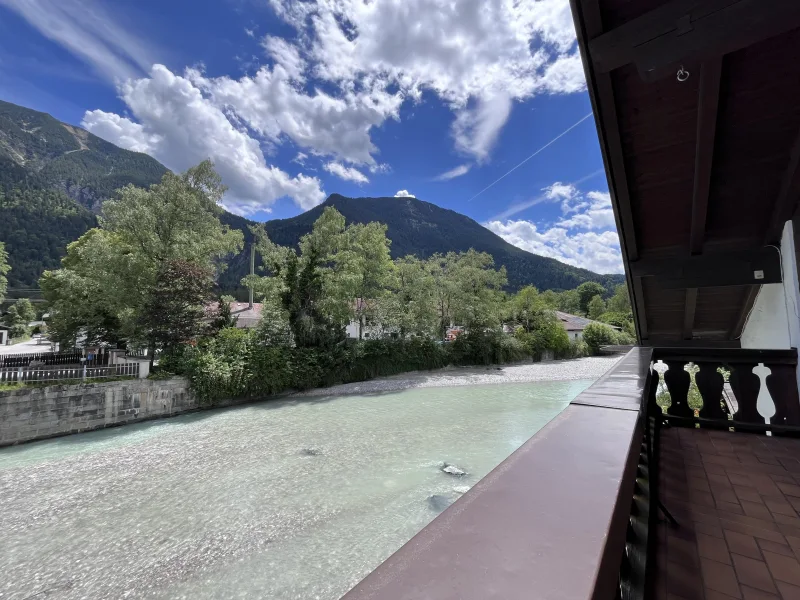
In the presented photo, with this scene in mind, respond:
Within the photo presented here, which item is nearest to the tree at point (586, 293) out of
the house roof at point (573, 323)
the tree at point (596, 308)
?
the tree at point (596, 308)

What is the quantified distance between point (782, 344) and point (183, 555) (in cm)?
706

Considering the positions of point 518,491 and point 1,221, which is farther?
point 1,221

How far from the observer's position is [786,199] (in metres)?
2.80

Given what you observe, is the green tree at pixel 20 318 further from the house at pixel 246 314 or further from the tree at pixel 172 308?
the tree at pixel 172 308

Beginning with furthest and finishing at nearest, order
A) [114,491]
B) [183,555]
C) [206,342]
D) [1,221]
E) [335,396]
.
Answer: [1,221], [335,396], [206,342], [114,491], [183,555]

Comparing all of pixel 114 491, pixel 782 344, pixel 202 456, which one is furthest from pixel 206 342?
pixel 782 344

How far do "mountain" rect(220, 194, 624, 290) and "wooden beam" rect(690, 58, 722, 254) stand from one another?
60266mm

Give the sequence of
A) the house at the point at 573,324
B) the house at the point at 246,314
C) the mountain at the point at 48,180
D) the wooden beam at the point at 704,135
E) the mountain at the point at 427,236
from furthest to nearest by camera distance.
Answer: the mountain at the point at 427,236
the mountain at the point at 48,180
the house at the point at 573,324
the house at the point at 246,314
the wooden beam at the point at 704,135

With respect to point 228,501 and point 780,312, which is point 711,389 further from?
point 228,501

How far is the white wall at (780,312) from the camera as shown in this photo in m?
2.86

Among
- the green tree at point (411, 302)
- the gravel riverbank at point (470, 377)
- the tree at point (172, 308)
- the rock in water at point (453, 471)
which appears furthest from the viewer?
the green tree at point (411, 302)

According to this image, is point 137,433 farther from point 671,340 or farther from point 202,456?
point 671,340

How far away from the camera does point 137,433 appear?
861 cm

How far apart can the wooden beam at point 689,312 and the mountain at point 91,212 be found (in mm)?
44696
